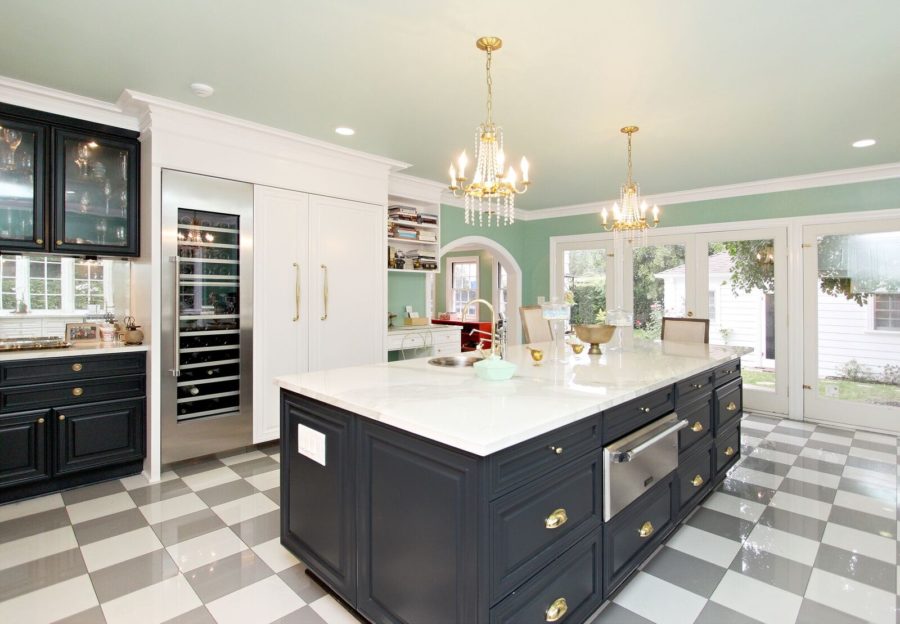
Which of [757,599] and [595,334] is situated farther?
[595,334]

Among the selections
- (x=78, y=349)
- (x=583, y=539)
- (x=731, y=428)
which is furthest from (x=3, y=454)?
(x=731, y=428)

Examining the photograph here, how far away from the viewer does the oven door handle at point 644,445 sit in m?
1.80

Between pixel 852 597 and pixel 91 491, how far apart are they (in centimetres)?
412

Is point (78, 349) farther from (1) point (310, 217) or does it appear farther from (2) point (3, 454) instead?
(1) point (310, 217)

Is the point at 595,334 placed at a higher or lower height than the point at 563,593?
higher

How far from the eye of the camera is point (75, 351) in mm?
2898

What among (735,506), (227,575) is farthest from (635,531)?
(227,575)

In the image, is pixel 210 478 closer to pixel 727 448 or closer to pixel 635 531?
pixel 635 531

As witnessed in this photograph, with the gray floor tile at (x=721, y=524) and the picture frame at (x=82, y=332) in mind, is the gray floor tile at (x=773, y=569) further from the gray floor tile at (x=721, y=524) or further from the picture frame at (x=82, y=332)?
the picture frame at (x=82, y=332)

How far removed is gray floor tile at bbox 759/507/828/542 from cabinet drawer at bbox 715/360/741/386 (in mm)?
787

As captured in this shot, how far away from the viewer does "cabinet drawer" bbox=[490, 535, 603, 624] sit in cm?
142

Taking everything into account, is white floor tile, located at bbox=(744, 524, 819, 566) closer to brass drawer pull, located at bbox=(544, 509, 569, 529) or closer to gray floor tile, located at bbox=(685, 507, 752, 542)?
gray floor tile, located at bbox=(685, 507, 752, 542)

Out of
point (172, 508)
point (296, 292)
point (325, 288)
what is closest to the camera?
point (172, 508)

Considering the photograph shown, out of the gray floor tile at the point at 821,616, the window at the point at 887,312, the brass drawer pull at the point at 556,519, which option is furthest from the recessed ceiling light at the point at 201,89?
the window at the point at 887,312
